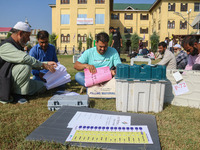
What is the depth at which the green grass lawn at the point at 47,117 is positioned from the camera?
1.54 metres

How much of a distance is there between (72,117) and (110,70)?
1.22 m

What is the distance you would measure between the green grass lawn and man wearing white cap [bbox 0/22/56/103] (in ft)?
0.71

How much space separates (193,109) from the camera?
2482 mm

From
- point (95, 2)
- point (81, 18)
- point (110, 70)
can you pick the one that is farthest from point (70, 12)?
point (110, 70)

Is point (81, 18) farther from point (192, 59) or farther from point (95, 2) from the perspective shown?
point (192, 59)

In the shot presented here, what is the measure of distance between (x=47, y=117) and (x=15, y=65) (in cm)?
103

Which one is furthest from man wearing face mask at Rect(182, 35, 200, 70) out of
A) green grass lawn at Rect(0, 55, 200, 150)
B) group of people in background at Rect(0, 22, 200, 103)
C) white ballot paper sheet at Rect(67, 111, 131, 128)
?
white ballot paper sheet at Rect(67, 111, 131, 128)

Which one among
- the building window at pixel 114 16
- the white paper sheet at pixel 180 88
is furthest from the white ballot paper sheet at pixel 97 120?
the building window at pixel 114 16

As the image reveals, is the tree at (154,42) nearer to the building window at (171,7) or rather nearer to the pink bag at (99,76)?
the building window at (171,7)

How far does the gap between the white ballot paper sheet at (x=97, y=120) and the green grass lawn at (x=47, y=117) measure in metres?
0.35

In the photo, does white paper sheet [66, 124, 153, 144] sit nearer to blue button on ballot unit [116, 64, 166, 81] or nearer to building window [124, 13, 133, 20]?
blue button on ballot unit [116, 64, 166, 81]

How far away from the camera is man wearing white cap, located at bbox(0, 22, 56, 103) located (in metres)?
2.59

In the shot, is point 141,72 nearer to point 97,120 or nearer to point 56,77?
point 97,120

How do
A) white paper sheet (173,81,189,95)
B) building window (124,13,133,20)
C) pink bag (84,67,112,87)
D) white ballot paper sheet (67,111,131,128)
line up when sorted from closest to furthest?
white ballot paper sheet (67,111,131,128)
white paper sheet (173,81,189,95)
pink bag (84,67,112,87)
building window (124,13,133,20)
